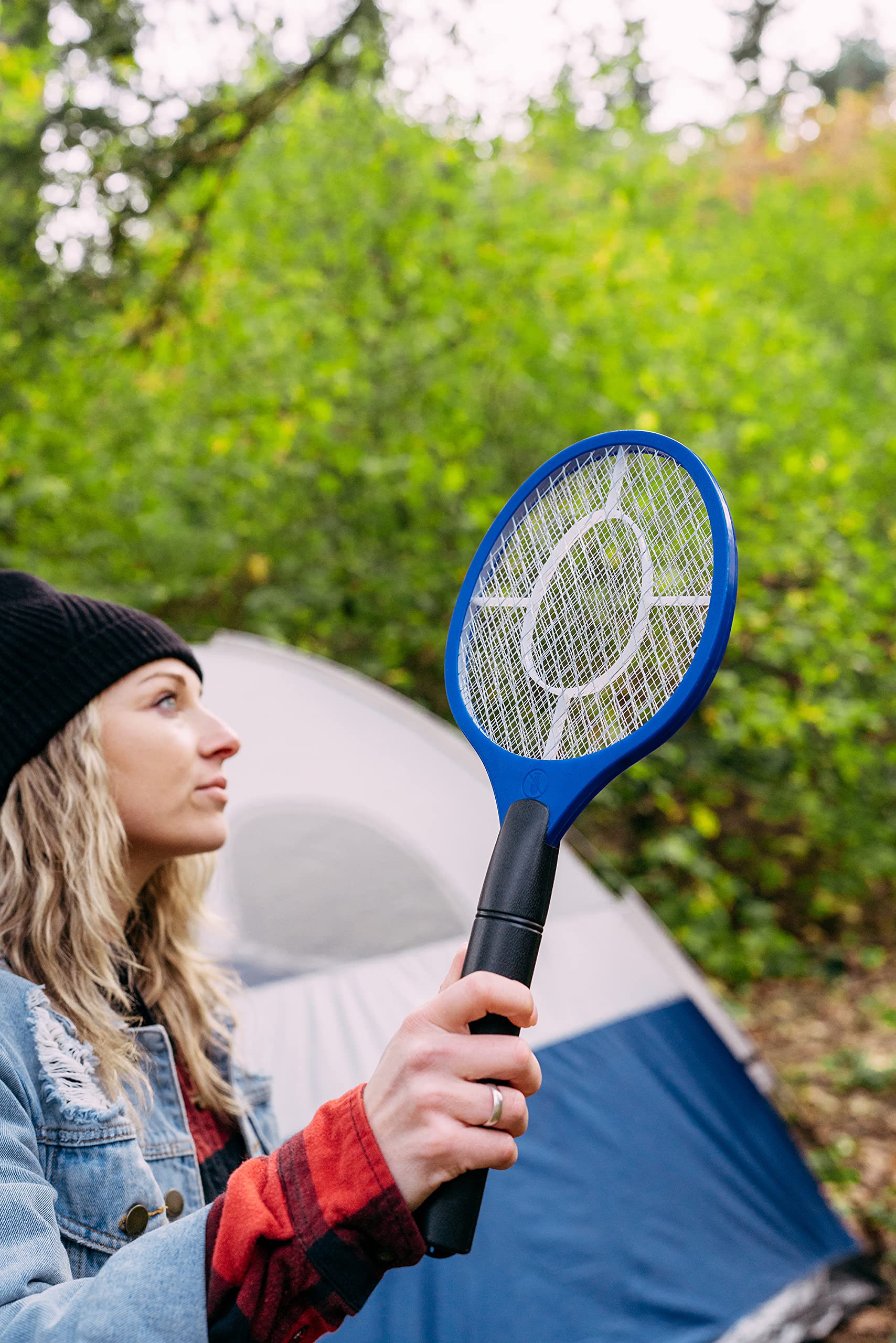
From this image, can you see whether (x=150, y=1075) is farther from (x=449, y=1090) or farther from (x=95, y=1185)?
(x=449, y=1090)

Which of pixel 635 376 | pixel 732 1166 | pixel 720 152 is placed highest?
pixel 720 152

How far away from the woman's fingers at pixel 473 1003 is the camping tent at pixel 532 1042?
1.07 meters

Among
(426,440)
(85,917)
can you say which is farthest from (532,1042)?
(426,440)

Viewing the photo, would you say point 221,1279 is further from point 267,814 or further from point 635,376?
point 635,376

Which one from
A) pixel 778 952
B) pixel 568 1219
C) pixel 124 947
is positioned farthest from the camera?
pixel 778 952

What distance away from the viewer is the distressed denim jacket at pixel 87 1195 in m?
0.72

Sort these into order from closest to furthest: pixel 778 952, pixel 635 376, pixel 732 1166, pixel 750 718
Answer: pixel 732 1166
pixel 750 718
pixel 635 376
pixel 778 952

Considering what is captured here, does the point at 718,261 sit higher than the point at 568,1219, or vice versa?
the point at 718,261

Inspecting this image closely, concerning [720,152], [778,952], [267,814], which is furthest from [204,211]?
[720,152]

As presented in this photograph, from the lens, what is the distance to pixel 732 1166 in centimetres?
219

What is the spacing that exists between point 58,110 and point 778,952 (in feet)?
14.3

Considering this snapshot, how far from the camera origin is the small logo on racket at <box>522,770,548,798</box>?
94cm

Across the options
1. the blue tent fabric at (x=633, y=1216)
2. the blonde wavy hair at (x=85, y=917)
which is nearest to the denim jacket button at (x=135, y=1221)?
the blonde wavy hair at (x=85, y=917)

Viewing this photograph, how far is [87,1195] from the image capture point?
0.91 m
